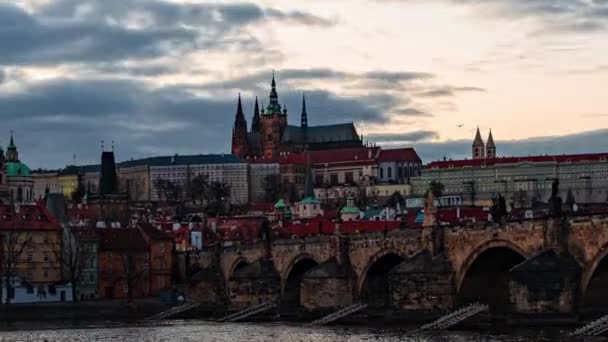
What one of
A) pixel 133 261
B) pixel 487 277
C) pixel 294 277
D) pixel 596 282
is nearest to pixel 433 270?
pixel 487 277

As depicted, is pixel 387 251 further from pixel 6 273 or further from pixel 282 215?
pixel 282 215

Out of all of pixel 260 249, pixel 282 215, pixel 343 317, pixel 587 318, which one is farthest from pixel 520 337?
pixel 282 215

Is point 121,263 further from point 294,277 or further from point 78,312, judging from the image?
point 294,277

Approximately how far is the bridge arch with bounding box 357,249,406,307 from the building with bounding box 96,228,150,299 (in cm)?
2199

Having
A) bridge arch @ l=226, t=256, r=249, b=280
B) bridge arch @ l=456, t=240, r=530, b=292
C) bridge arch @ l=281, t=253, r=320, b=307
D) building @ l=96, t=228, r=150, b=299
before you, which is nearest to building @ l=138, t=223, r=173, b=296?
building @ l=96, t=228, r=150, b=299

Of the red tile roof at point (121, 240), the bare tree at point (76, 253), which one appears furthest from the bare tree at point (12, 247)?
the red tile roof at point (121, 240)

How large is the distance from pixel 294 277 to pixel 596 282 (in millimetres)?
30406

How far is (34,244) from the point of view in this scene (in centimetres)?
9750

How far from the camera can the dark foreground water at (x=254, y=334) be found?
196ft

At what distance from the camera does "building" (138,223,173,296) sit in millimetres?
102750

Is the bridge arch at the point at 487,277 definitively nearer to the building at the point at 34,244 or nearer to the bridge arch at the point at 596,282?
the bridge arch at the point at 596,282

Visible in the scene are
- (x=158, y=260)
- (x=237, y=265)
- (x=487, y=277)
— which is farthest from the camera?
(x=158, y=260)

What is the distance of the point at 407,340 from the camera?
60.2m

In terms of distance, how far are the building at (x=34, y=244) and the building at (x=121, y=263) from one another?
3083 millimetres
